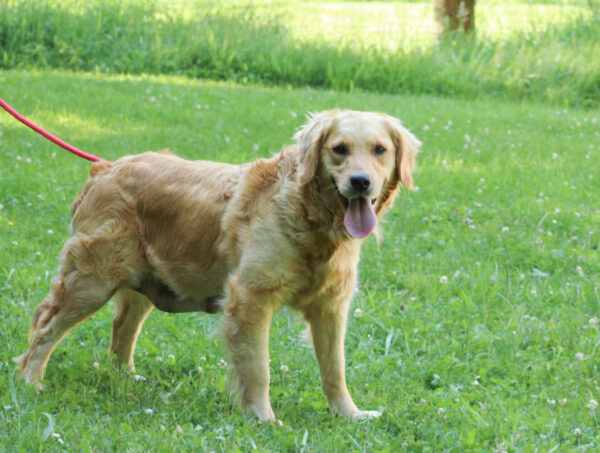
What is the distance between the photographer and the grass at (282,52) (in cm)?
1391

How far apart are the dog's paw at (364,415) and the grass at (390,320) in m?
0.10

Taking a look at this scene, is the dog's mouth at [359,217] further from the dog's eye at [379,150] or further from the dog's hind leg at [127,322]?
the dog's hind leg at [127,322]

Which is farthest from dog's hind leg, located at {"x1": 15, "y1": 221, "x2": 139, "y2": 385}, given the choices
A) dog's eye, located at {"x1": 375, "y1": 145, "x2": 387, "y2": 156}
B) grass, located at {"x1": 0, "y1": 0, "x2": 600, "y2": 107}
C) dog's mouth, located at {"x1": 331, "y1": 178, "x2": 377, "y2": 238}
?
grass, located at {"x1": 0, "y1": 0, "x2": 600, "y2": 107}

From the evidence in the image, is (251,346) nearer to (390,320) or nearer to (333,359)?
(333,359)

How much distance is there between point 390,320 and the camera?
5.93 metres

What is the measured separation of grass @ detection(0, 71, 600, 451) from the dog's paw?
4.0 inches

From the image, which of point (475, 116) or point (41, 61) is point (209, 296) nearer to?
point (475, 116)

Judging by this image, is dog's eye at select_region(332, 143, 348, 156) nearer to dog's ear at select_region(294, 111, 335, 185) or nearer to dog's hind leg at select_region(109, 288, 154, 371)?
dog's ear at select_region(294, 111, 335, 185)

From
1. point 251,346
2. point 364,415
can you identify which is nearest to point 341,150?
point 251,346

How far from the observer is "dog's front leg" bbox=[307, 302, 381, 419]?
4.74 m

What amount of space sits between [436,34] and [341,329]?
13273mm

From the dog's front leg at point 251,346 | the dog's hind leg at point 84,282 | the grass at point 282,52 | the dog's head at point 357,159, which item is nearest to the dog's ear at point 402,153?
the dog's head at point 357,159

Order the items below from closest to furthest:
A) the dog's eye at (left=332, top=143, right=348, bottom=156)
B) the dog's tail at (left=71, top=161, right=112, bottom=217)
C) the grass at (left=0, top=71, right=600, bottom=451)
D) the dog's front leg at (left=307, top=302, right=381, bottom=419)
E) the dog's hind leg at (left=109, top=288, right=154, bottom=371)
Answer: the grass at (left=0, top=71, right=600, bottom=451)
the dog's eye at (left=332, top=143, right=348, bottom=156)
the dog's front leg at (left=307, top=302, right=381, bottom=419)
the dog's tail at (left=71, top=161, right=112, bottom=217)
the dog's hind leg at (left=109, top=288, right=154, bottom=371)

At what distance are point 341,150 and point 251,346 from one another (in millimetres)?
1123
